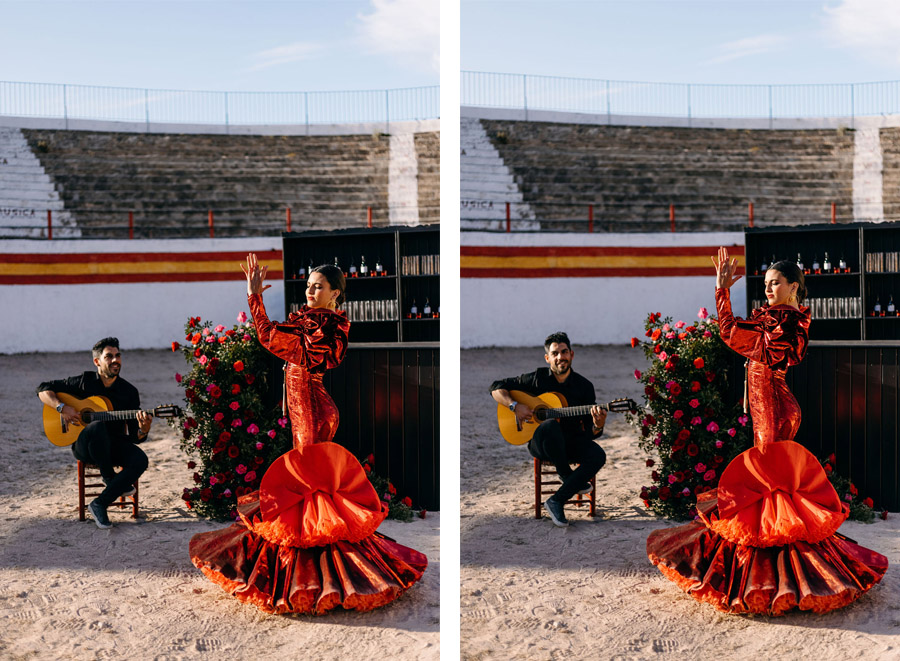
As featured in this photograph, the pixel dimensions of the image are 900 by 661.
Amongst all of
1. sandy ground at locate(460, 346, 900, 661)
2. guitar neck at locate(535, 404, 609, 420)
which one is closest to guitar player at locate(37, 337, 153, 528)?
sandy ground at locate(460, 346, 900, 661)

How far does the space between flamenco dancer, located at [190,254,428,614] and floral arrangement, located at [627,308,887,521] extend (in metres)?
1.75

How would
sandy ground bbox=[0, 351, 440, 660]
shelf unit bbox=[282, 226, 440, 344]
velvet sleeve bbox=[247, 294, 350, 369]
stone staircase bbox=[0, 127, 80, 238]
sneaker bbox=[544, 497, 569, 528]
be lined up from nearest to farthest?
sandy ground bbox=[0, 351, 440, 660] < velvet sleeve bbox=[247, 294, 350, 369] < sneaker bbox=[544, 497, 569, 528] < shelf unit bbox=[282, 226, 440, 344] < stone staircase bbox=[0, 127, 80, 238]

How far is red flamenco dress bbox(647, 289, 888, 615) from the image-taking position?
319 cm

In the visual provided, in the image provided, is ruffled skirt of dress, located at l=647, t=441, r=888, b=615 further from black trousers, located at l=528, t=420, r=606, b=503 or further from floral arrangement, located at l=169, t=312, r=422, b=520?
floral arrangement, located at l=169, t=312, r=422, b=520

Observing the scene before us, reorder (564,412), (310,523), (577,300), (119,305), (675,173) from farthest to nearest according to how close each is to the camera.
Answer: (675,173) < (119,305) < (577,300) < (564,412) < (310,523)

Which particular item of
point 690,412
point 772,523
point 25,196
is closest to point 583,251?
point 690,412

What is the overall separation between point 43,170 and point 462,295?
25.4 feet

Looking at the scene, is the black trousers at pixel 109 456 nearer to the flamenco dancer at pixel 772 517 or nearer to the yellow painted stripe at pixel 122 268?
the flamenco dancer at pixel 772 517

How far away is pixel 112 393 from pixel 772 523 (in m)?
3.31

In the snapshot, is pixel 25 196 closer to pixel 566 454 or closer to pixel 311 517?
pixel 566 454

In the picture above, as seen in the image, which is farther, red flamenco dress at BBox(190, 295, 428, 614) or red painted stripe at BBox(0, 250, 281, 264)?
red painted stripe at BBox(0, 250, 281, 264)

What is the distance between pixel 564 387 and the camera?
4.42 metres

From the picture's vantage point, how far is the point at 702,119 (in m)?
14.8

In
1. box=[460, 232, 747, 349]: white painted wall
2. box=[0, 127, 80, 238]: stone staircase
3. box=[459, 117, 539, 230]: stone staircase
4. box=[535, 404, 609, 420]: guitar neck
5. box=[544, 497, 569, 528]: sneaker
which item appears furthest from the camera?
box=[0, 127, 80, 238]: stone staircase
